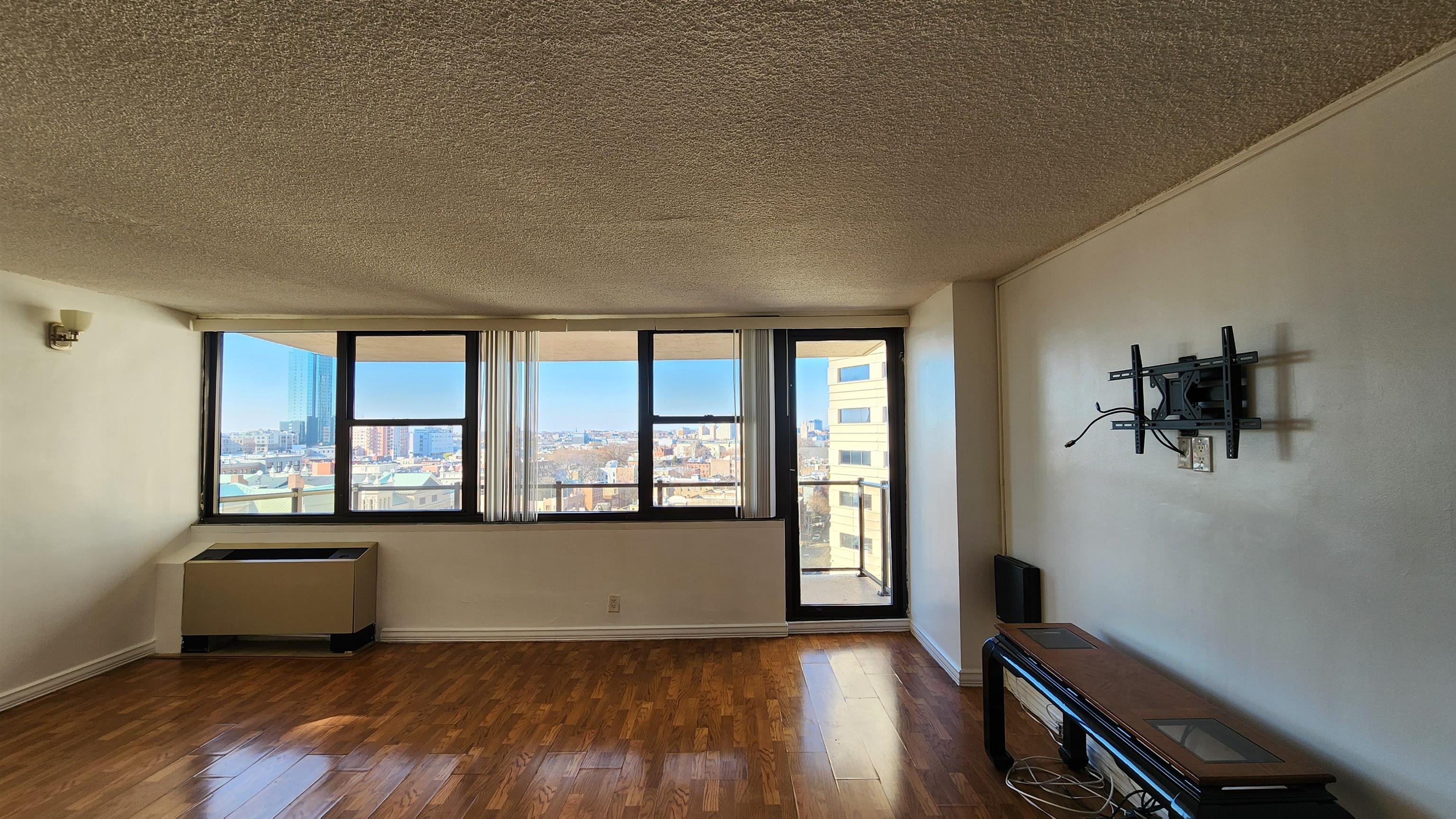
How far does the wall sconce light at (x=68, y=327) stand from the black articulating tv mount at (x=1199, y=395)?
17.9ft

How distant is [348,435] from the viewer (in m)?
4.82

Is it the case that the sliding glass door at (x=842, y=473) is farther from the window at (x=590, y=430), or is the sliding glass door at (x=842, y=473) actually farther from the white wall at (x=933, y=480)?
the window at (x=590, y=430)

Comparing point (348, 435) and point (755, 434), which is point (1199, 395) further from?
point (348, 435)

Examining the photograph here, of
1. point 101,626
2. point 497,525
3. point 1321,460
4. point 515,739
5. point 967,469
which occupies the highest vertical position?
point 1321,460

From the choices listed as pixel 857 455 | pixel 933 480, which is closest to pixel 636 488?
pixel 857 455

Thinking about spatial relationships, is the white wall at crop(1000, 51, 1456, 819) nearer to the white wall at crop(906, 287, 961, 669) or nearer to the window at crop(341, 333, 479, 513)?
the white wall at crop(906, 287, 961, 669)

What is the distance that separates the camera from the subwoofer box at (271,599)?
432 centimetres

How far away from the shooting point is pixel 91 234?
9.24 ft

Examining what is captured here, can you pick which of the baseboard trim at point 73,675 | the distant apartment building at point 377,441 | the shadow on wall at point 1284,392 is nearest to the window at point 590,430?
the distant apartment building at point 377,441

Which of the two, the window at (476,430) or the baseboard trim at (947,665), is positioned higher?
the window at (476,430)

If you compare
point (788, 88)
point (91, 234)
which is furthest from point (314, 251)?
point (788, 88)

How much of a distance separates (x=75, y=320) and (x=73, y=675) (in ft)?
7.02

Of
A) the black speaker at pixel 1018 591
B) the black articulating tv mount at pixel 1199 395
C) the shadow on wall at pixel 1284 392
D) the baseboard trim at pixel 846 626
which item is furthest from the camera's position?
the baseboard trim at pixel 846 626

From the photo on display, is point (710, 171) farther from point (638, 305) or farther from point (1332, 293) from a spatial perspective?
point (638, 305)
